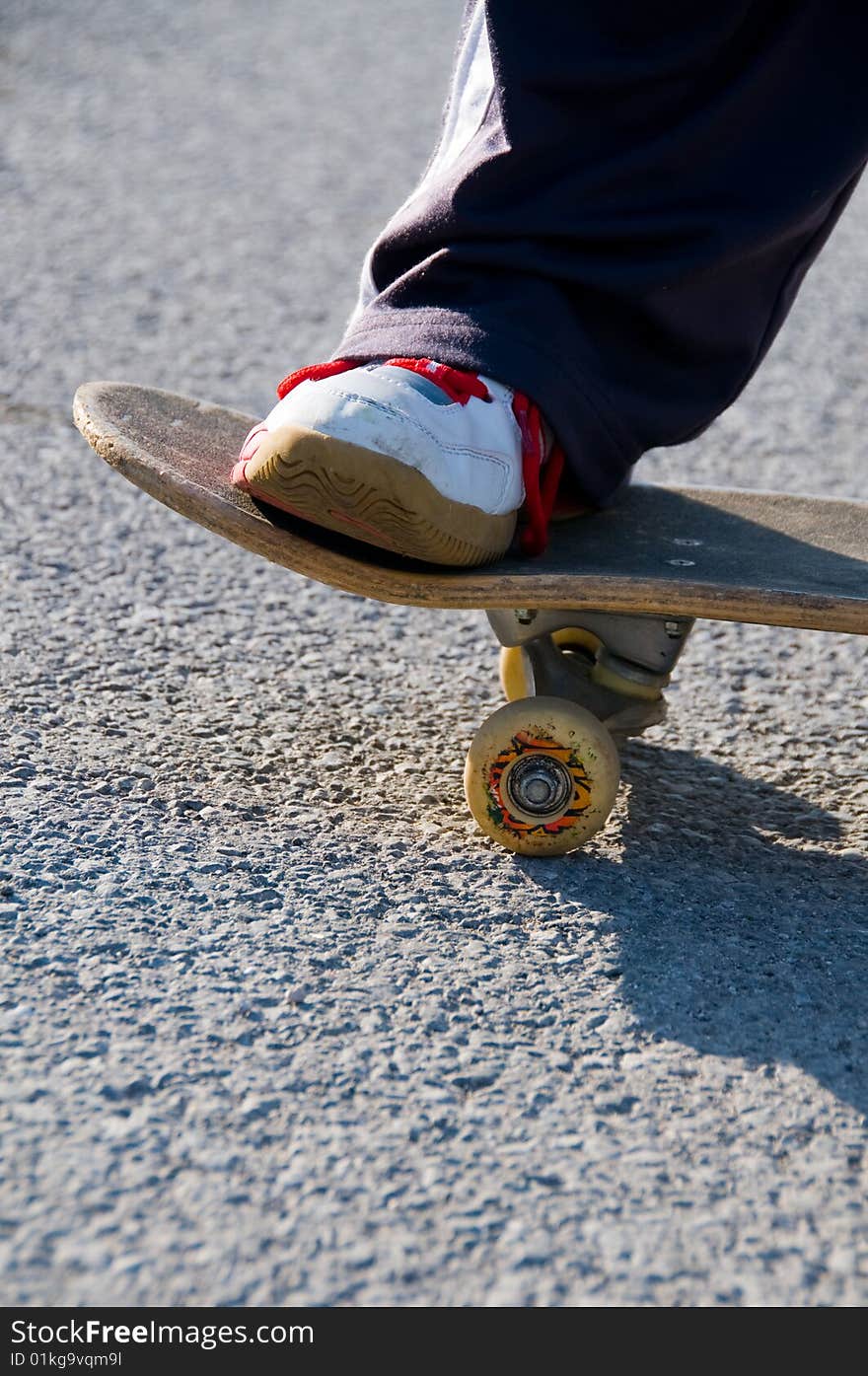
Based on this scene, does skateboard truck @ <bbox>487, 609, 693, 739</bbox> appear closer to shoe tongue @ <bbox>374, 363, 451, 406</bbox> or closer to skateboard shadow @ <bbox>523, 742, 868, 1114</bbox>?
skateboard shadow @ <bbox>523, 742, 868, 1114</bbox>

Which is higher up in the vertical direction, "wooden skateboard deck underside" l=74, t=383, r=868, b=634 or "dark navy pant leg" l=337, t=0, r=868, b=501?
"dark navy pant leg" l=337, t=0, r=868, b=501

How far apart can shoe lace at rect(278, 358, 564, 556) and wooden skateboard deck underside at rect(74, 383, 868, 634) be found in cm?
4

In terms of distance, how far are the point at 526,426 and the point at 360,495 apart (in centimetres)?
25

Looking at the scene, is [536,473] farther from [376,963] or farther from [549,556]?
[376,963]

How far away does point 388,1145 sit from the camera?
1.15 metres

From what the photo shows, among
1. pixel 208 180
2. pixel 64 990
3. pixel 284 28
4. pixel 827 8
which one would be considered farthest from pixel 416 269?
pixel 284 28

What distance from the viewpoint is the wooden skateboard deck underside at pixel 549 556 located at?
1487 mm

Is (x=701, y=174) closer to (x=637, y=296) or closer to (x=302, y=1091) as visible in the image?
(x=637, y=296)

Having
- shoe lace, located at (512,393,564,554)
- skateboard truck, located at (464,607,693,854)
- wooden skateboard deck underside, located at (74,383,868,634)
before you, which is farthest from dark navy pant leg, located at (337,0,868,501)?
skateboard truck, located at (464,607,693,854)

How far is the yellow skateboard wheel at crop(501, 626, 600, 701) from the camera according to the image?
1799mm

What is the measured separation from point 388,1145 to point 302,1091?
0.29 feet

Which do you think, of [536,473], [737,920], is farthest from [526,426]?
[737,920]

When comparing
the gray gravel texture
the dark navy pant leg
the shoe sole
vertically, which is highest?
the dark navy pant leg

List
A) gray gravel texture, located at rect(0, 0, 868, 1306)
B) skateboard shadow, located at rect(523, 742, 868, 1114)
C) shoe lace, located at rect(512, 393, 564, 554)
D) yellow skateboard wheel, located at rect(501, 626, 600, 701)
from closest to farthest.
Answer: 1. gray gravel texture, located at rect(0, 0, 868, 1306)
2. skateboard shadow, located at rect(523, 742, 868, 1114)
3. shoe lace, located at rect(512, 393, 564, 554)
4. yellow skateboard wheel, located at rect(501, 626, 600, 701)
